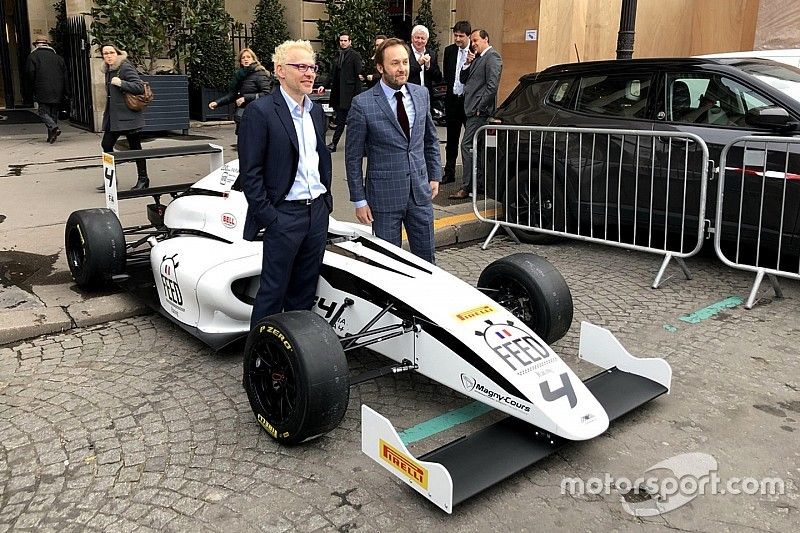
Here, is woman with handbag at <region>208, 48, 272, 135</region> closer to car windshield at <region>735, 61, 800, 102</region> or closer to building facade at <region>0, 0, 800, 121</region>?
building facade at <region>0, 0, 800, 121</region>

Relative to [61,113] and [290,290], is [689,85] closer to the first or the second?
[290,290]

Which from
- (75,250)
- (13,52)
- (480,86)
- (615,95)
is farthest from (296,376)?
(13,52)

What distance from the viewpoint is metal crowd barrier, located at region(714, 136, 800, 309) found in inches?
230

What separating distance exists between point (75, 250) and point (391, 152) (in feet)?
8.40

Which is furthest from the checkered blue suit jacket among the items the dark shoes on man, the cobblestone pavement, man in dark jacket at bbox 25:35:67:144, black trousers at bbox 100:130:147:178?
man in dark jacket at bbox 25:35:67:144

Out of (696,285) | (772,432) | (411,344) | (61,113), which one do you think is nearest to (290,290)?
(411,344)

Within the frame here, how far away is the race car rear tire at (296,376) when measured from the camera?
3.46 meters

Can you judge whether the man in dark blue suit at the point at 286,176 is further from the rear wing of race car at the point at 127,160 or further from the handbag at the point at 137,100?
the handbag at the point at 137,100

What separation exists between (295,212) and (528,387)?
5.17 feet

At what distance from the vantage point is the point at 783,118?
19.0ft

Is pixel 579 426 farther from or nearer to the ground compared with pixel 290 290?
nearer to the ground

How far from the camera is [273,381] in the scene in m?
3.75

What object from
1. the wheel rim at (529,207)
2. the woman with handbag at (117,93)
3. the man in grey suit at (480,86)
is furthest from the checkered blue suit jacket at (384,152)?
the woman with handbag at (117,93)

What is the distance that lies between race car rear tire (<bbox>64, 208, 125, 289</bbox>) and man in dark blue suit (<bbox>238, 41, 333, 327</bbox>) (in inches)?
64.8
